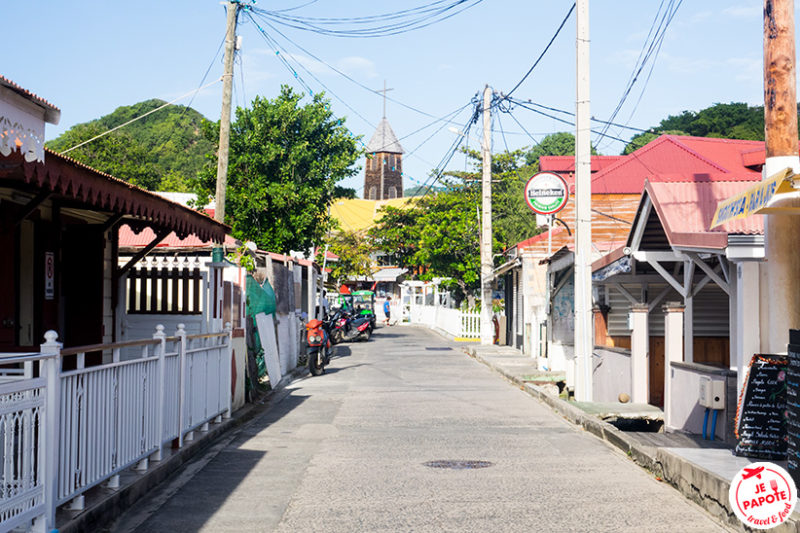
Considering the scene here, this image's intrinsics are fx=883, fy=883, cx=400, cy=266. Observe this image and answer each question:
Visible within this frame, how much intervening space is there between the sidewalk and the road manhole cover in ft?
6.07

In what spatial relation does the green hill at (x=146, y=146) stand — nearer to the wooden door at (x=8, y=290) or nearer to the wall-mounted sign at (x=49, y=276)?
the wall-mounted sign at (x=49, y=276)

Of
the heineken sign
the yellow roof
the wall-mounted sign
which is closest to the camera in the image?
the wall-mounted sign

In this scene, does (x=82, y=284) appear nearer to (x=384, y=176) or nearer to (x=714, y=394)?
(x=714, y=394)

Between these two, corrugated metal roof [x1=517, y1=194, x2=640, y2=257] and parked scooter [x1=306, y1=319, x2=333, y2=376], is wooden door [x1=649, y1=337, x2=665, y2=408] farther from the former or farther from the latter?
corrugated metal roof [x1=517, y1=194, x2=640, y2=257]

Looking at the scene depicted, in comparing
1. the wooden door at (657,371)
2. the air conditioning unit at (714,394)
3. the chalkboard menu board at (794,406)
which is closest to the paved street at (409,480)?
the chalkboard menu board at (794,406)

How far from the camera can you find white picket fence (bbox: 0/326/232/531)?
5547 mm

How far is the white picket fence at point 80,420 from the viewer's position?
18.2ft

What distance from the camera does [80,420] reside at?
664 cm

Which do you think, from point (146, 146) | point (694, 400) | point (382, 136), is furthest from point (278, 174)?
point (382, 136)

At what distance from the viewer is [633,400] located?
15.2m

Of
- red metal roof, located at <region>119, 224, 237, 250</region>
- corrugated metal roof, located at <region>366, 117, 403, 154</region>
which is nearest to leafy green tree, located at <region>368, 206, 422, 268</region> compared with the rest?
red metal roof, located at <region>119, 224, 237, 250</region>

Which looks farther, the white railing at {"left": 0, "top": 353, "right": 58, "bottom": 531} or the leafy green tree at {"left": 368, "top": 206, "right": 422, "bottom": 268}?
the leafy green tree at {"left": 368, "top": 206, "right": 422, "bottom": 268}

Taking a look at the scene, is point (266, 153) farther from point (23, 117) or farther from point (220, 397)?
point (23, 117)

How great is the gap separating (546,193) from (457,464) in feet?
42.0
